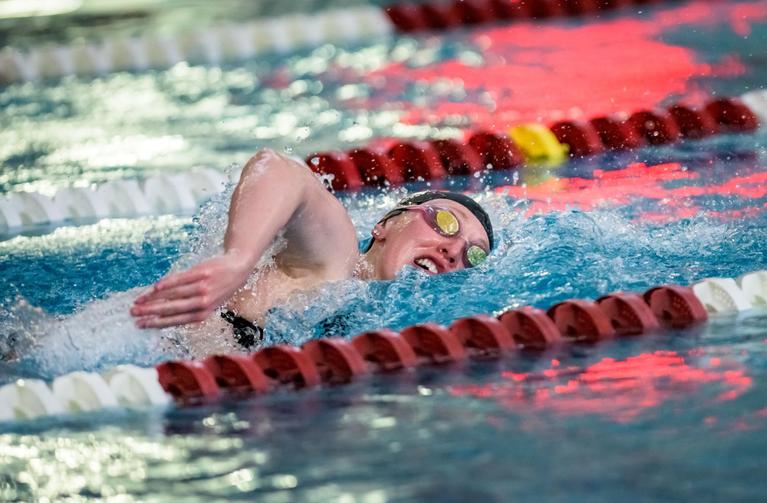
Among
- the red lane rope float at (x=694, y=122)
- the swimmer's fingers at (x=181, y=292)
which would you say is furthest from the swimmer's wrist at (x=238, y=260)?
the red lane rope float at (x=694, y=122)

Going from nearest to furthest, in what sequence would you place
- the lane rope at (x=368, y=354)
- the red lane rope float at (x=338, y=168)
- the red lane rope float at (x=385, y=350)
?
1. the lane rope at (x=368, y=354)
2. the red lane rope float at (x=385, y=350)
3. the red lane rope float at (x=338, y=168)

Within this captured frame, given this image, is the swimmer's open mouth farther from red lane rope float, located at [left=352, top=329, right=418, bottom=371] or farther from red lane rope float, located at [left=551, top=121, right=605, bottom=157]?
red lane rope float, located at [left=551, top=121, right=605, bottom=157]

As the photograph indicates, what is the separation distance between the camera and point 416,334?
3.08 metres

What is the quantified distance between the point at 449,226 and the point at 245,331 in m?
0.62

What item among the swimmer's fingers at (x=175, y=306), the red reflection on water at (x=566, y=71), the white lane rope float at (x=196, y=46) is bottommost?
the swimmer's fingers at (x=175, y=306)

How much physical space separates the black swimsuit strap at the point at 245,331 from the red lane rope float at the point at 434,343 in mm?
401

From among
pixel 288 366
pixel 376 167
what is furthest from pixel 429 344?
pixel 376 167

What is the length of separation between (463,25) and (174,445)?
5.97 meters

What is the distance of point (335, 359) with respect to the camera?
298cm

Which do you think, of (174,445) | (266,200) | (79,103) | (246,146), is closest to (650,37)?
(246,146)

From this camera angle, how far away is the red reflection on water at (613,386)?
2.61 meters

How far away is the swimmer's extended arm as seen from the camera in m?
2.58

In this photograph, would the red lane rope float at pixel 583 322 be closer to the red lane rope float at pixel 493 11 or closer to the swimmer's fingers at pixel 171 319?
the swimmer's fingers at pixel 171 319

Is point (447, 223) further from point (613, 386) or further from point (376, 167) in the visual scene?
point (376, 167)
